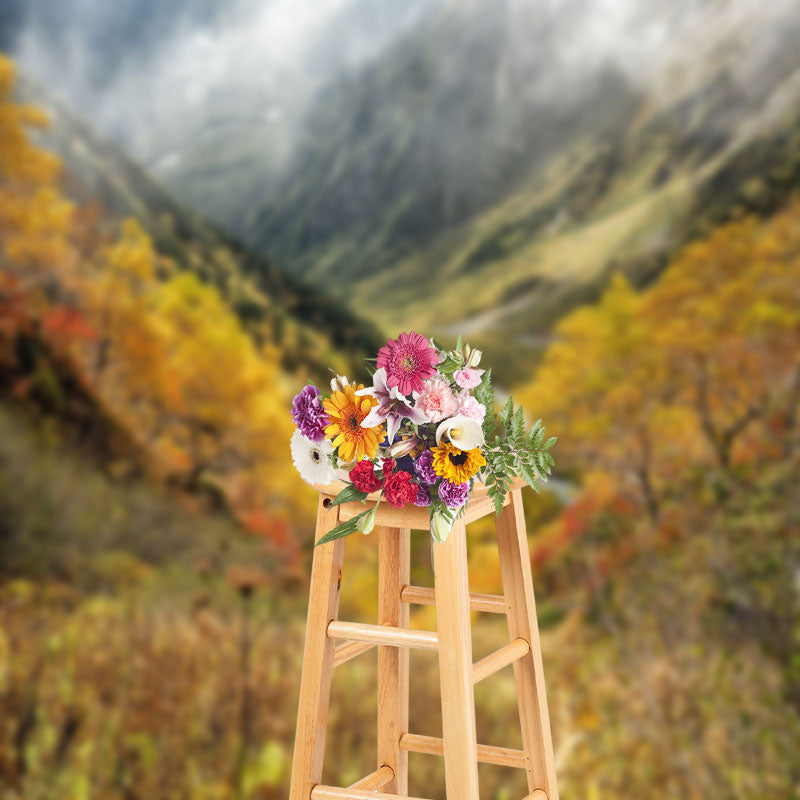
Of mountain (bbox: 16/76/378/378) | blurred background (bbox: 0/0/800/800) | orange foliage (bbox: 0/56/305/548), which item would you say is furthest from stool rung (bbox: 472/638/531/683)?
mountain (bbox: 16/76/378/378)

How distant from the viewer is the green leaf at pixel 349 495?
59.2 inches

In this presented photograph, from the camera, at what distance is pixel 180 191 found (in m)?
4.34

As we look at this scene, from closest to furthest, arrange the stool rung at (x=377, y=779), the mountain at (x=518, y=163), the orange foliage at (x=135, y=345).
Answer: the stool rung at (x=377, y=779), the mountain at (x=518, y=163), the orange foliage at (x=135, y=345)

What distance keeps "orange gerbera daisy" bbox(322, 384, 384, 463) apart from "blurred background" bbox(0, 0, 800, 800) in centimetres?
197

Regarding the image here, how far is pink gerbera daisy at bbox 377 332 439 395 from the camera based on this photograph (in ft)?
4.66

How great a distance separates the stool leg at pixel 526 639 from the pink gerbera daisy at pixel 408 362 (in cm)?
34

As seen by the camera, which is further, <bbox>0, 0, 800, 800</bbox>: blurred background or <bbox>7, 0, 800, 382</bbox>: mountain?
<bbox>7, 0, 800, 382</bbox>: mountain

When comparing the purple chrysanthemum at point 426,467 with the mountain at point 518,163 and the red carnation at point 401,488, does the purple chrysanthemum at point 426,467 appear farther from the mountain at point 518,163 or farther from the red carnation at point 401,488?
the mountain at point 518,163

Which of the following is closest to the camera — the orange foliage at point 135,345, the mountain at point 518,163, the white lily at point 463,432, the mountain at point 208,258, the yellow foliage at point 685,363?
the white lily at point 463,432

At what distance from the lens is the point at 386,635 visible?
151 centimetres

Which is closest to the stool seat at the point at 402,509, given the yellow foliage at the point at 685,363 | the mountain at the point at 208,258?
the yellow foliage at the point at 685,363

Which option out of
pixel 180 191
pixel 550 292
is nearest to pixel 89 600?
pixel 180 191

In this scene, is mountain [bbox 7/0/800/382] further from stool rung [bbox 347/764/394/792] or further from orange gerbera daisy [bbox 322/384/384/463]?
orange gerbera daisy [bbox 322/384/384/463]

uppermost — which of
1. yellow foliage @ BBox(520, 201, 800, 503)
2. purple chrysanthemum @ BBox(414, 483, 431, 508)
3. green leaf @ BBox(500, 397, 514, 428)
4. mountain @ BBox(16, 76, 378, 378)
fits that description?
mountain @ BBox(16, 76, 378, 378)
